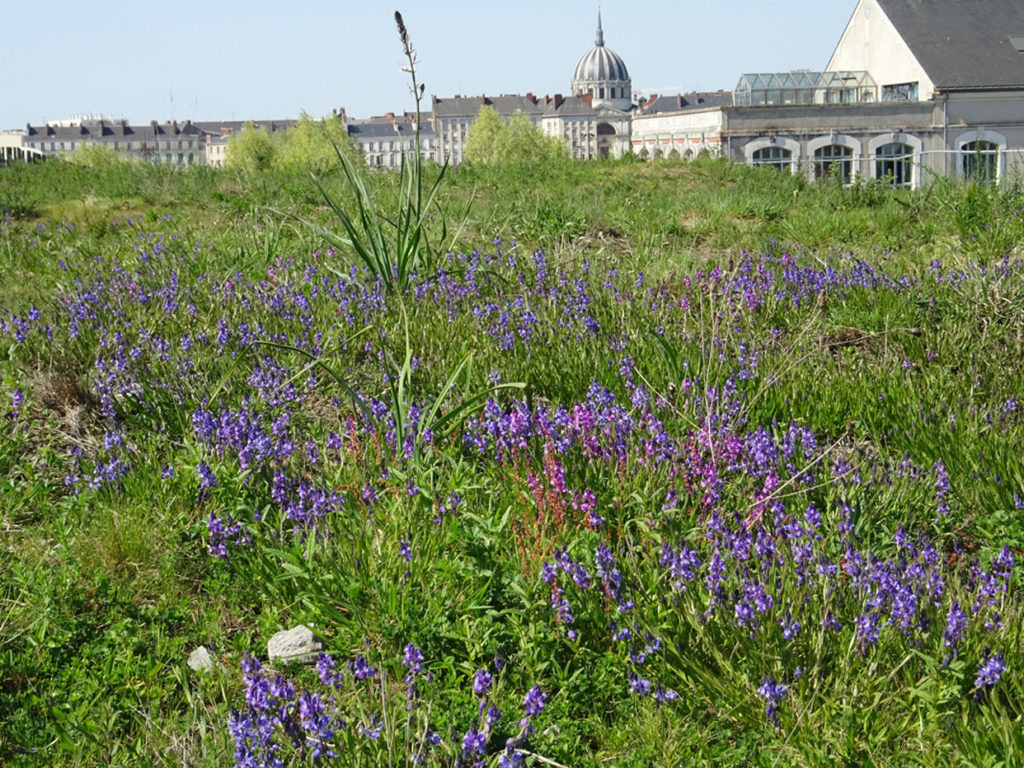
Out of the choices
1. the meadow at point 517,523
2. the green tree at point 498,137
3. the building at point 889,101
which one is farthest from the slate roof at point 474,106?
the meadow at point 517,523

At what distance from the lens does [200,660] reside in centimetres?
257

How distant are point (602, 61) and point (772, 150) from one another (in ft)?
454

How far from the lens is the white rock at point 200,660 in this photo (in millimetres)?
2539

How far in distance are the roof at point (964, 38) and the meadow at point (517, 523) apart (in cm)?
4049

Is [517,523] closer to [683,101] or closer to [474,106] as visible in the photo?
[683,101]

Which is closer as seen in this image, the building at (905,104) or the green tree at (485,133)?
the building at (905,104)

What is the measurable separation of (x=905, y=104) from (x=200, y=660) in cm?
4422

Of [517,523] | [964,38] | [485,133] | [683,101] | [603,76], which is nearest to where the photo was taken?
[517,523]

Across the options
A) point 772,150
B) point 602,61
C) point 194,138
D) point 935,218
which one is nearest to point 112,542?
point 935,218

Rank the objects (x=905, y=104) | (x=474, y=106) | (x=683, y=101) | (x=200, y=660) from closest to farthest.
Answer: (x=200, y=660)
(x=905, y=104)
(x=683, y=101)
(x=474, y=106)

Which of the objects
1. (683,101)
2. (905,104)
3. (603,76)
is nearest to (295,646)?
(905,104)

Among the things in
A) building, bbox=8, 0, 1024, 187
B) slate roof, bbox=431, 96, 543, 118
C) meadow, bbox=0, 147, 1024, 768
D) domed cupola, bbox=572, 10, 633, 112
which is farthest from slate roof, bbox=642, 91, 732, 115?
meadow, bbox=0, 147, 1024, 768

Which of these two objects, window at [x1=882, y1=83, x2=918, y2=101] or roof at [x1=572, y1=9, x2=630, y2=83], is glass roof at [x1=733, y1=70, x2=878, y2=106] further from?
roof at [x1=572, y1=9, x2=630, y2=83]

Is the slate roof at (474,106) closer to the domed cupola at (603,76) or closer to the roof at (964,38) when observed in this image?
the domed cupola at (603,76)
